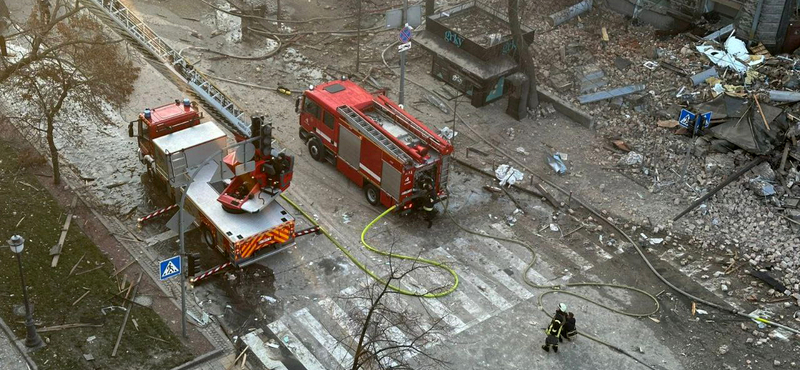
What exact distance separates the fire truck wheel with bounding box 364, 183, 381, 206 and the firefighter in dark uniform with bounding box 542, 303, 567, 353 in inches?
290

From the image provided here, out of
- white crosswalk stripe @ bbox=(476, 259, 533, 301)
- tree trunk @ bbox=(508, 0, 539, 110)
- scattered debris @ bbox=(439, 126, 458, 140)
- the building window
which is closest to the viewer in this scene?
white crosswalk stripe @ bbox=(476, 259, 533, 301)

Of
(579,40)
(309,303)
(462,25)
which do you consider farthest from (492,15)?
(309,303)

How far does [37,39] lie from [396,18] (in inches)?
476

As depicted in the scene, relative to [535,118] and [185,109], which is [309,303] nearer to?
[185,109]

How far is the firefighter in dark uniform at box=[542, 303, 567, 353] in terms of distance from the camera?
76.3ft

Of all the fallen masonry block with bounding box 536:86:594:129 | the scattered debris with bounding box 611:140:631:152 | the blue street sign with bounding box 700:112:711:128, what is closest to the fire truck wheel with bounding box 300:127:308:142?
the fallen masonry block with bounding box 536:86:594:129

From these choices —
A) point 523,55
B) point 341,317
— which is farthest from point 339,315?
point 523,55

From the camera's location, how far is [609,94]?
33.7m

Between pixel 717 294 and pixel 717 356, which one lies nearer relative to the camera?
pixel 717 356

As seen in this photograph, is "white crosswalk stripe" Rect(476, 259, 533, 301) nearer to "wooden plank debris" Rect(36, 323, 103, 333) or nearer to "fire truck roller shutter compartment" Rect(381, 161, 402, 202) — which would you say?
"fire truck roller shutter compartment" Rect(381, 161, 402, 202)

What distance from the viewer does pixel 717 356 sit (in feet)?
77.8

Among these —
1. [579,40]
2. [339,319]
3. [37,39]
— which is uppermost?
[37,39]

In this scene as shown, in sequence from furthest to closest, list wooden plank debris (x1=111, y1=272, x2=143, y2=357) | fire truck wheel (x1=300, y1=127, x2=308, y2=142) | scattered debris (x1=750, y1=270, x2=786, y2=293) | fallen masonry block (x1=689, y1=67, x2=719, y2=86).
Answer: fallen masonry block (x1=689, y1=67, x2=719, y2=86) → fire truck wheel (x1=300, y1=127, x2=308, y2=142) → scattered debris (x1=750, y1=270, x2=786, y2=293) → wooden plank debris (x1=111, y1=272, x2=143, y2=357)

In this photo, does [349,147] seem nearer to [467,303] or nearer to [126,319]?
[467,303]
